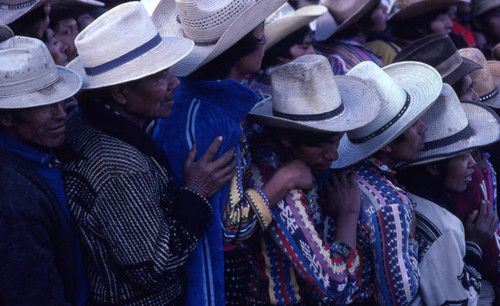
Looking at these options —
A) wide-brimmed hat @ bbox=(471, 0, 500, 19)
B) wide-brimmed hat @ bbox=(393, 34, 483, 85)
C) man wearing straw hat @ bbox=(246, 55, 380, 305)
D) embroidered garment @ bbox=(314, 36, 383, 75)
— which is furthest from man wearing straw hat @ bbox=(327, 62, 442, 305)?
wide-brimmed hat @ bbox=(471, 0, 500, 19)

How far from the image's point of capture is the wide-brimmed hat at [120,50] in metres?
2.51

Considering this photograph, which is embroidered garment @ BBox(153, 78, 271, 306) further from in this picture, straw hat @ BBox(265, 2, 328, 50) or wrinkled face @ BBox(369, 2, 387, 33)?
wrinkled face @ BBox(369, 2, 387, 33)

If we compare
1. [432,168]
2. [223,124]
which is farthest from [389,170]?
[223,124]

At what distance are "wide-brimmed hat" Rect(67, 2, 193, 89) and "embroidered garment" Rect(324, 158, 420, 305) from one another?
1.33 meters

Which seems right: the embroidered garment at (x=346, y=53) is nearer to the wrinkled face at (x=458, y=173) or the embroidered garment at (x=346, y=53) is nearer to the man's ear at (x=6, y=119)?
the wrinkled face at (x=458, y=173)

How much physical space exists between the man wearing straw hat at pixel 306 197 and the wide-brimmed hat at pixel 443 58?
1284 mm

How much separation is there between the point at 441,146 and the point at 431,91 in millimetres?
372

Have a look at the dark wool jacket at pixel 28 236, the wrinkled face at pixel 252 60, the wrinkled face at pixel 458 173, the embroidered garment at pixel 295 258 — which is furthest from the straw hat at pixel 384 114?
the dark wool jacket at pixel 28 236

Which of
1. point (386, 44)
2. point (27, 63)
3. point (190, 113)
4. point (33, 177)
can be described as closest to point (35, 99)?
point (27, 63)

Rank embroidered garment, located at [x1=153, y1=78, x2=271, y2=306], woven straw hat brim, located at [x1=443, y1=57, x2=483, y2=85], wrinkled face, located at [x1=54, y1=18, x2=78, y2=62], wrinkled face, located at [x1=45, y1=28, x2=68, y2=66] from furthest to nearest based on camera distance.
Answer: woven straw hat brim, located at [x1=443, y1=57, x2=483, y2=85], wrinkled face, located at [x1=54, y1=18, x2=78, y2=62], wrinkled face, located at [x1=45, y1=28, x2=68, y2=66], embroidered garment, located at [x1=153, y1=78, x2=271, y2=306]

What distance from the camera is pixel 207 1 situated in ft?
10.0

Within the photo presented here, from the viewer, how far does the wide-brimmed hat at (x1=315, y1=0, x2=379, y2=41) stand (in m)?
5.86

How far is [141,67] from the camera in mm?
2545

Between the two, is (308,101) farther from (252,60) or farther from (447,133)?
(447,133)
